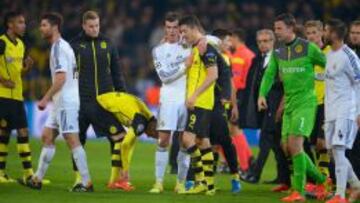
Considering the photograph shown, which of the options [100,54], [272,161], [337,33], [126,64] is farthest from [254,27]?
[337,33]

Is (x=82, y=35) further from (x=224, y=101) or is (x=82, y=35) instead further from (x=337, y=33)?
(x=337, y=33)

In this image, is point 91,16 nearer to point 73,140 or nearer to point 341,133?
point 73,140

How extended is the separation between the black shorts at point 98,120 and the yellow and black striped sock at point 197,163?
1.33 meters

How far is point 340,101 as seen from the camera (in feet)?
37.6

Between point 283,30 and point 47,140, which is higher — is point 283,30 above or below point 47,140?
above

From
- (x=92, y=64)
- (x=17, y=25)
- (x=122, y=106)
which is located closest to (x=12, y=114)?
(x=17, y=25)

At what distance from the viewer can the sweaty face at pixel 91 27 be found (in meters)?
13.2

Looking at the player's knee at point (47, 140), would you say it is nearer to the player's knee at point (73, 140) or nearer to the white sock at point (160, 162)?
the player's knee at point (73, 140)

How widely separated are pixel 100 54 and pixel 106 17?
50.9ft

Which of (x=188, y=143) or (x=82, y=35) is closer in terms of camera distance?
(x=188, y=143)

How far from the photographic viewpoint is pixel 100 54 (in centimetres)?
1364

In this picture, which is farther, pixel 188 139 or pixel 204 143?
pixel 204 143

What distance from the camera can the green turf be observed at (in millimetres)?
11898

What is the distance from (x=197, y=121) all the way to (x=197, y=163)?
62 cm
